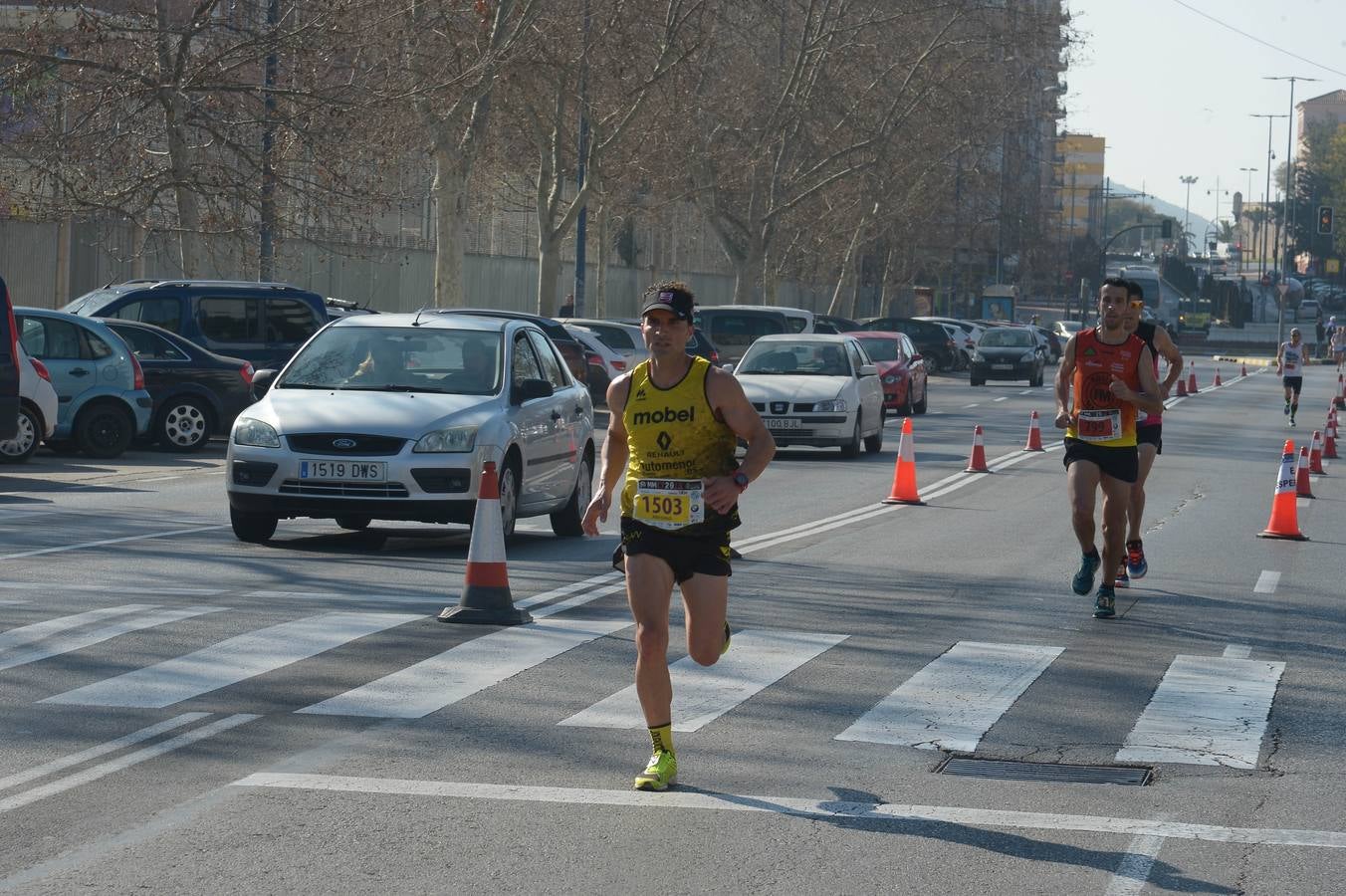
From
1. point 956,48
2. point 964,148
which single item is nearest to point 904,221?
point 964,148

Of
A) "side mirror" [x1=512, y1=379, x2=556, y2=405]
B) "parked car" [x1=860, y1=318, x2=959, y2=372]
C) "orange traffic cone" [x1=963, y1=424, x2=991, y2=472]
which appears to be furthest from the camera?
"parked car" [x1=860, y1=318, x2=959, y2=372]

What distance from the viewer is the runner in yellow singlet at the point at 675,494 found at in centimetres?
699

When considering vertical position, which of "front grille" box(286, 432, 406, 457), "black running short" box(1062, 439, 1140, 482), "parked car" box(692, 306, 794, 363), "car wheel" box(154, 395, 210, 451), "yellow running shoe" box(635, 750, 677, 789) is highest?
"parked car" box(692, 306, 794, 363)

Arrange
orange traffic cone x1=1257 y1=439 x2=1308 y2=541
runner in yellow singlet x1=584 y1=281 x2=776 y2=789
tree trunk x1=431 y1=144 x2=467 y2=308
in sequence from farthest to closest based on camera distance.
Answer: tree trunk x1=431 y1=144 x2=467 y2=308 → orange traffic cone x1=1257 y1=439 x2=1308 y2=541 → runner in yellow singlet x1=584 y1=281 x2=776 y2=789

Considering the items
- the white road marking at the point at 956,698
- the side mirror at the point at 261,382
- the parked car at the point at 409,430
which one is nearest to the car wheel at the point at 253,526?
the parked car at the point at 409,430

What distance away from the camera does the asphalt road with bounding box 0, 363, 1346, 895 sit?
6051 mm

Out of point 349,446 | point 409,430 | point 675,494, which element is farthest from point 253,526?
point 675,494

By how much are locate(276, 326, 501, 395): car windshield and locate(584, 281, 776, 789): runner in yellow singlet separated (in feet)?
24.5

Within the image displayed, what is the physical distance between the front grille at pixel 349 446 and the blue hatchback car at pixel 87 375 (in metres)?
9.30

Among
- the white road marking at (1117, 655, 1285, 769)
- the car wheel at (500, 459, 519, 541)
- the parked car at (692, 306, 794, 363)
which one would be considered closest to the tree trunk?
the parked car at (692, 306, 794, 363)

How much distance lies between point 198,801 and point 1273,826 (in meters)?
3.30

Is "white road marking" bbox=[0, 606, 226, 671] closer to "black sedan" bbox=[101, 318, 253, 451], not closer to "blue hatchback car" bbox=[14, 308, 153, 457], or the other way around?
"blue hatchback car" bbox=[14, 308, 153, 457]

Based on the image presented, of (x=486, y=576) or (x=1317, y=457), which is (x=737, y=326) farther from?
(x=486, y=576)

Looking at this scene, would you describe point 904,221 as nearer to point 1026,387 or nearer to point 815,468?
point 1026,387
